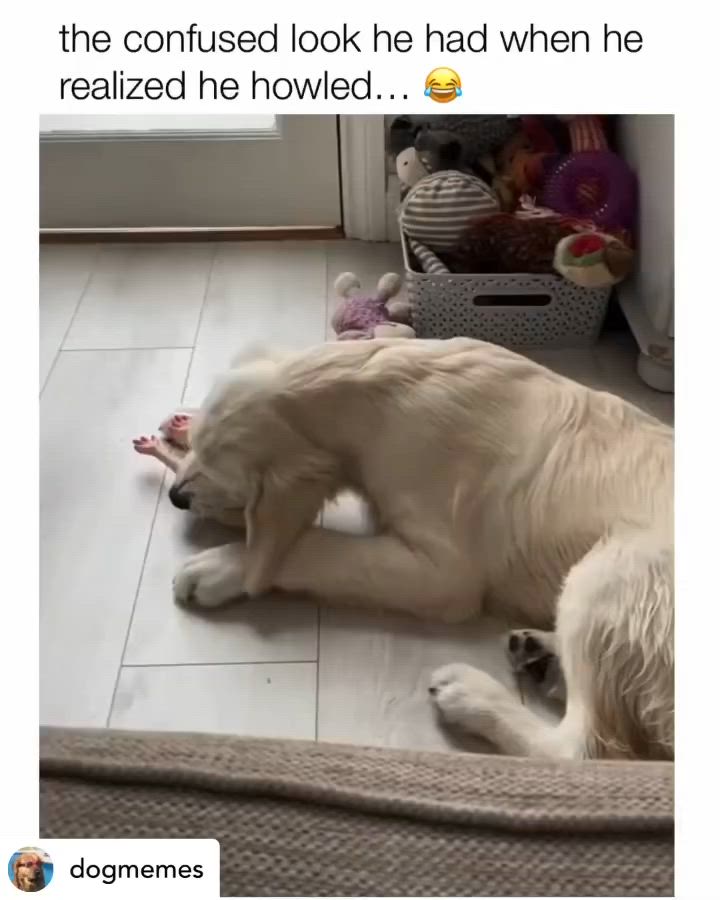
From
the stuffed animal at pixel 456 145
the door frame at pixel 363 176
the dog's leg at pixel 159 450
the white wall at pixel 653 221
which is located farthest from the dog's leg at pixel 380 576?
the door frame at pixel 363 176

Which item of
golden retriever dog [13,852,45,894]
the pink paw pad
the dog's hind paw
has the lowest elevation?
the dog's hind paw

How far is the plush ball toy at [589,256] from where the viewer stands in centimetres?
176

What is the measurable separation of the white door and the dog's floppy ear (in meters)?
Answer: 1.09

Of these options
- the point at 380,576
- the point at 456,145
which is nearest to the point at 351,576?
the point at 380,576

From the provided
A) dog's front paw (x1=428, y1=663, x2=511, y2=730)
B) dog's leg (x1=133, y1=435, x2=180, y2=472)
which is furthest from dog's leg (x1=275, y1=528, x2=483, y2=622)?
dog's leg (x1=133, y1=435, x2=180, y2=472)

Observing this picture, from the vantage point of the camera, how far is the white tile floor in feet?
3.98

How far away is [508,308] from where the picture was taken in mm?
1813

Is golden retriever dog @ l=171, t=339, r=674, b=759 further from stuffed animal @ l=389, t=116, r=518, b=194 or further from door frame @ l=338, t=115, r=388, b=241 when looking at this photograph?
door frame @ l=338, t=115, r=388, b=241

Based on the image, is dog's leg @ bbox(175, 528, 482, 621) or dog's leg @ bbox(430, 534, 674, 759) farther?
dog's leg @ bbox(175, 528, 482, 621)

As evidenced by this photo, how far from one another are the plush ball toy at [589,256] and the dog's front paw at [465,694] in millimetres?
836

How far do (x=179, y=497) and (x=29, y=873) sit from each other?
73 centimetres

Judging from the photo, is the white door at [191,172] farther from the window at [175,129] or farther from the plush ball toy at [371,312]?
the plush ball toy at [371,312]
